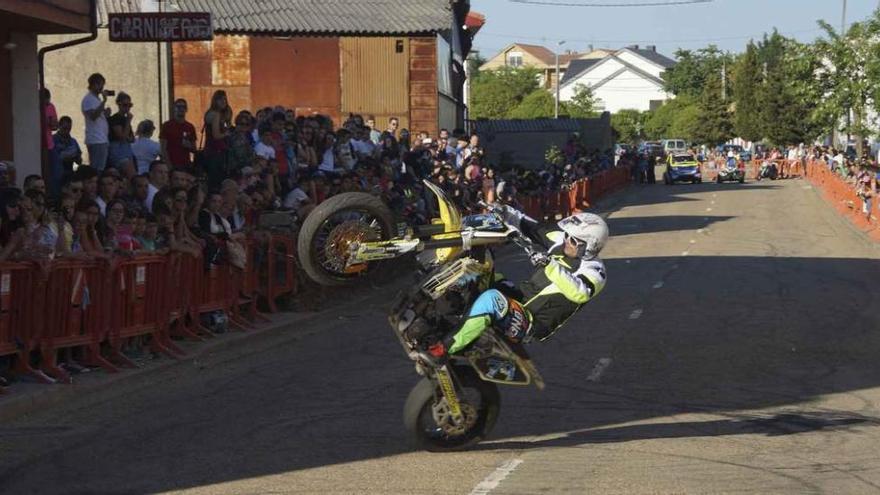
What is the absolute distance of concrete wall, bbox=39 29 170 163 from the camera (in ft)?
102

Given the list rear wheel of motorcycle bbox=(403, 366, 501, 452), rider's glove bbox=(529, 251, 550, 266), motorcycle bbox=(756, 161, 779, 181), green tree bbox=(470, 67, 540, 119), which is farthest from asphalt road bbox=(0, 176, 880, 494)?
green tree bbox=(470, 67, 540, 119)

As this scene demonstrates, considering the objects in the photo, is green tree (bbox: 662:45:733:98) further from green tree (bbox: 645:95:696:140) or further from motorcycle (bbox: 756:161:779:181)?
motorcycle (bbox: 756:161:779:181)

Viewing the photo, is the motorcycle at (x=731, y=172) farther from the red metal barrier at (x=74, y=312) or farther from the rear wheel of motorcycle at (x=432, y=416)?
the rear wheel of motorcycle at (x=432, y=416)

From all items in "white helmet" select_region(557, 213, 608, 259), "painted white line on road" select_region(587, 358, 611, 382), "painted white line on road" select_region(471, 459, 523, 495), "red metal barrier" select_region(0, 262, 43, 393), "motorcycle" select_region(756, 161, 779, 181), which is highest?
"white helmet" select_region(557, 213, 608, 259)

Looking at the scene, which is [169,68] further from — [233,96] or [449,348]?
[449,348]

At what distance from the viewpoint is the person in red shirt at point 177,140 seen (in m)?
17.8

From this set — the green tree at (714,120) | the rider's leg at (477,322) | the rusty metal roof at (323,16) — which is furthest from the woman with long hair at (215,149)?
the green tree at (714,120)

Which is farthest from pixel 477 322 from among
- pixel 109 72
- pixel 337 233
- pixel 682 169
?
pixel 682 169

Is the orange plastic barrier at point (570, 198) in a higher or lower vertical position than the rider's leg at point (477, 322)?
lower

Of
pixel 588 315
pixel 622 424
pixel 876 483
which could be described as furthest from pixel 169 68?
pixel 876 483

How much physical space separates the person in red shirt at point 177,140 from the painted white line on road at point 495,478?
394 inches

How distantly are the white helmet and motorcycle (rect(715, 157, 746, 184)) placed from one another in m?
59.0

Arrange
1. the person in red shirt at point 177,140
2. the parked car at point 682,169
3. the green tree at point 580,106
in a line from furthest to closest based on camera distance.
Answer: the green tree at point 580,106 → the parked car at point 682,169 → the person in red shirt at point 177,140

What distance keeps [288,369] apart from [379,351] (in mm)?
1490
